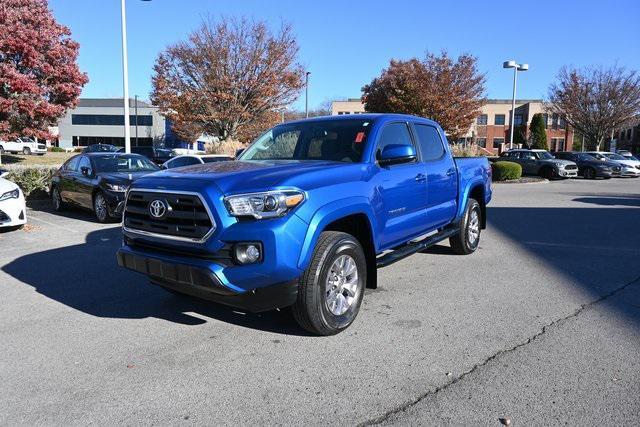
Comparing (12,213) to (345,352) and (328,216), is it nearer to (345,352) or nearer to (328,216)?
(328,216)

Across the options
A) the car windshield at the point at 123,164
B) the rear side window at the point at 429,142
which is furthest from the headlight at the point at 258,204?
the car windshield at the point at 123,164

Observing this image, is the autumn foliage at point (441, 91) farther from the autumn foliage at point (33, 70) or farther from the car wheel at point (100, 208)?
the car wheel at point (100, 208)

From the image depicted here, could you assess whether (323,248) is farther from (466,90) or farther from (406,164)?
(466,90)

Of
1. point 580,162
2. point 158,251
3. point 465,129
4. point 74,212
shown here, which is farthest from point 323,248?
A: point 465,129

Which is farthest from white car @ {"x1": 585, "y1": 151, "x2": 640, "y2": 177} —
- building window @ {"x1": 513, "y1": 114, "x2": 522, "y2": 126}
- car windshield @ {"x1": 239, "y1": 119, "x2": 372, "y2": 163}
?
building window @ {"x1": 513, "y1": 114, "x2": 522, "y2": 126}

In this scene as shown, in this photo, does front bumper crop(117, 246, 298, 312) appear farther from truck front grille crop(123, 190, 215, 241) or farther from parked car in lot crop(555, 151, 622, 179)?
parked car in lot crop(555, 151, 622, 179)

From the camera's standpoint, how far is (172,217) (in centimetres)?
402

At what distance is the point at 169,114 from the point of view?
27141mm

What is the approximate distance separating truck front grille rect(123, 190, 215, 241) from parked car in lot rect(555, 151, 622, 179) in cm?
2874

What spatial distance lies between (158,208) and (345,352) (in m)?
1.89

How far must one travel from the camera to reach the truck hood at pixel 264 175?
3.87 meters

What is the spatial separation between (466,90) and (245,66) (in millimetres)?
14396

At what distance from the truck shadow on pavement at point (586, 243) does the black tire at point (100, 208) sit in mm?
7654

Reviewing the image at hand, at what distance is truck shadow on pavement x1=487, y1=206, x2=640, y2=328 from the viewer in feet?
19.3
